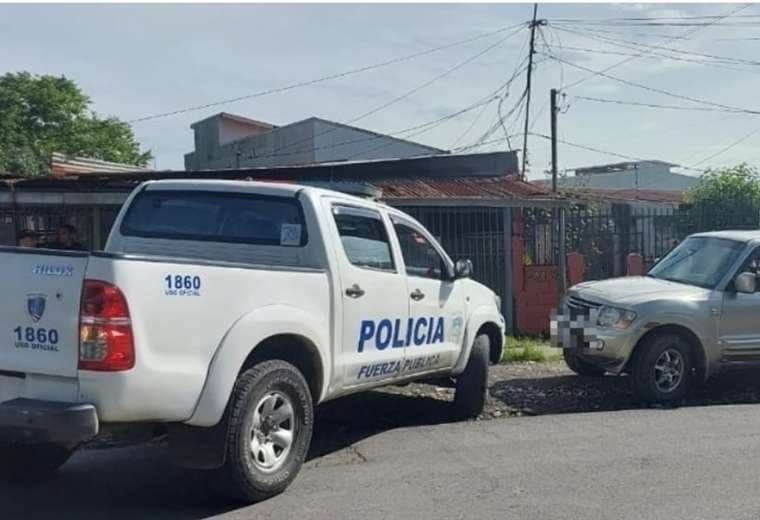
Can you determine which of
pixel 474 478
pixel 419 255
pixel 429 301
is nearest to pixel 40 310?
pixel 474 478

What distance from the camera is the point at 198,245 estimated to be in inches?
234

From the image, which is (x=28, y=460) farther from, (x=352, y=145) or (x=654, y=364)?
(x=352, y=145)

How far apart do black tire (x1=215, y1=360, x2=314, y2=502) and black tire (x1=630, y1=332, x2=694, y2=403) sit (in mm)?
4073

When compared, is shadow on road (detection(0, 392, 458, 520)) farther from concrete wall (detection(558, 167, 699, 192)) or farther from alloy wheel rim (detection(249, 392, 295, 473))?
concrete wall (detection(558, 167, 699, 192))

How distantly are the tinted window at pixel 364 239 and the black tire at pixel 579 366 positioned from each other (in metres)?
3.23

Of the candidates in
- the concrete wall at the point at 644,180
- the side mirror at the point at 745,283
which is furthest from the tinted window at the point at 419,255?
the concrete wall at the point at 644,180

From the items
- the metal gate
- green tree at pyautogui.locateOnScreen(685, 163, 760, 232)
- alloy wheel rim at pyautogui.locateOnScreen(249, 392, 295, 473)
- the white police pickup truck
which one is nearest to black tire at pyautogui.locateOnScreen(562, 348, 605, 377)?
the white police pickup truck

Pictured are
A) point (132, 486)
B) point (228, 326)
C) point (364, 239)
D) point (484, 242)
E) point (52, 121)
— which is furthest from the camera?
point (52, 121)

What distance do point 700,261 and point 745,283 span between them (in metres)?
0.77

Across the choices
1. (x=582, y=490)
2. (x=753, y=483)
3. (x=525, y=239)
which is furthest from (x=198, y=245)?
(x=525, y=239)

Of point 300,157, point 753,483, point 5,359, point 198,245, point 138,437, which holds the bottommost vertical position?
point 753,483

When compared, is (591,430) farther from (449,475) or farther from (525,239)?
(525,239)

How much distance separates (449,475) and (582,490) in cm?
89

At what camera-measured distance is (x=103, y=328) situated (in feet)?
13.6
